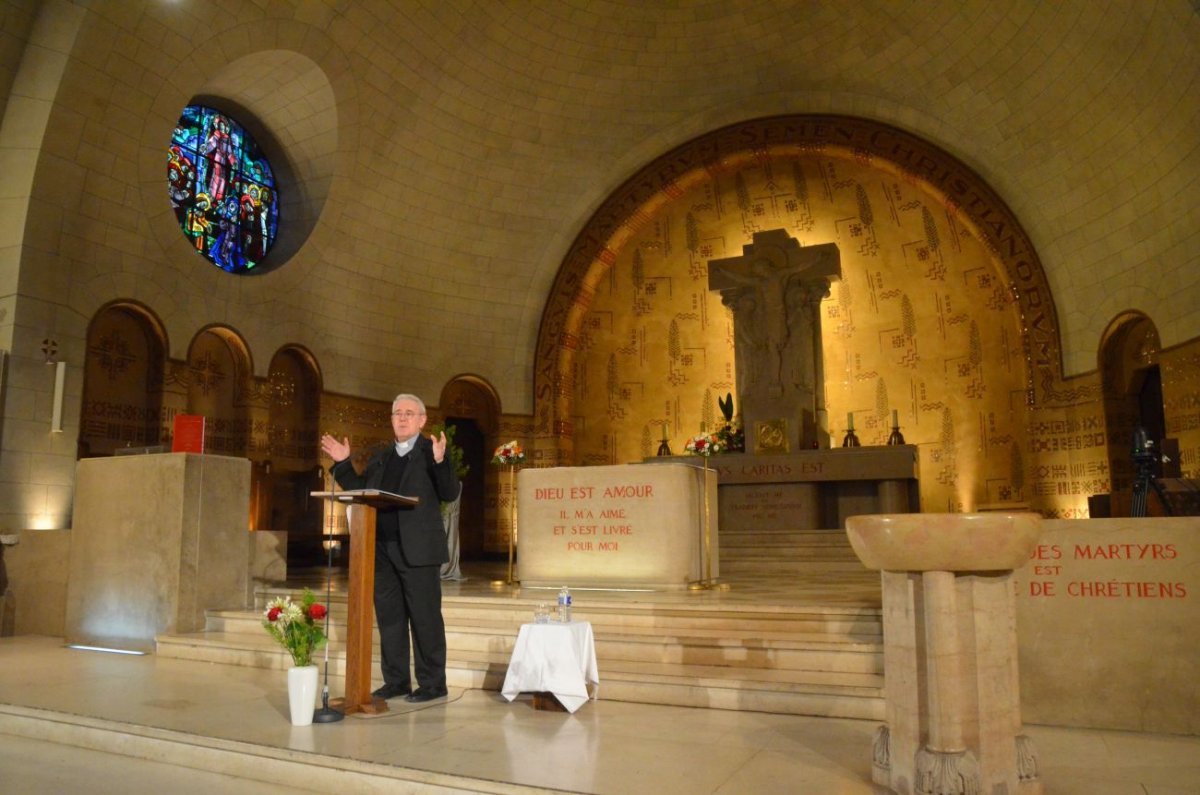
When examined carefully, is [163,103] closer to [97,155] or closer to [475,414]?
[97,155]

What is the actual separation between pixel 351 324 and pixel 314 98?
3458 millimetres

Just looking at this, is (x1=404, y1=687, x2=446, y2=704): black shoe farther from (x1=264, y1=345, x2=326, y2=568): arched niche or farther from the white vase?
(x1=264, y1=345, x2=326, y2=568): arched niche

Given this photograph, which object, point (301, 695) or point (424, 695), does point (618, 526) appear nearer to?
point (424, 695)

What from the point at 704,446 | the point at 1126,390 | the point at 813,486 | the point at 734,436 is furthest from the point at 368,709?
the point at 1126,390

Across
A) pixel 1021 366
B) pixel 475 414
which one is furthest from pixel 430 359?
pixel 1021 366

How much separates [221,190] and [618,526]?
8.74 m

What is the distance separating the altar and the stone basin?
448 centimetres

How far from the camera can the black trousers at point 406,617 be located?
5570 millimetres

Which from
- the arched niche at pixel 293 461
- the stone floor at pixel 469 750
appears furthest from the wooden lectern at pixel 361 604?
the arched niche at pixel 293 461

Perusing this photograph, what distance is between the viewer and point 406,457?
5.77 m

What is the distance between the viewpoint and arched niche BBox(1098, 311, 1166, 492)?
39.3 feet

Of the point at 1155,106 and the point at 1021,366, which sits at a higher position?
the point at 1155,106

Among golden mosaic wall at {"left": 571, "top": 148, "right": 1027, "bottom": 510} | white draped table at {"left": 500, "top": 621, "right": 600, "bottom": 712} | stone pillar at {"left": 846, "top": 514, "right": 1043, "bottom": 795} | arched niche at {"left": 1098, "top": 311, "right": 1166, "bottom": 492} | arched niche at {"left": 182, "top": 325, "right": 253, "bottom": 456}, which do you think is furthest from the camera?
golden mosaic wall at {"left": 571, "top": 148, "right": 1027, "bottom": 510}

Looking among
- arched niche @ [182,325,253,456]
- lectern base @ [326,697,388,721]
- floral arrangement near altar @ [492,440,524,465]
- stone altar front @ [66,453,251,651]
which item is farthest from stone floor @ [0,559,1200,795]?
arched niche @ [182,325,253,456]
